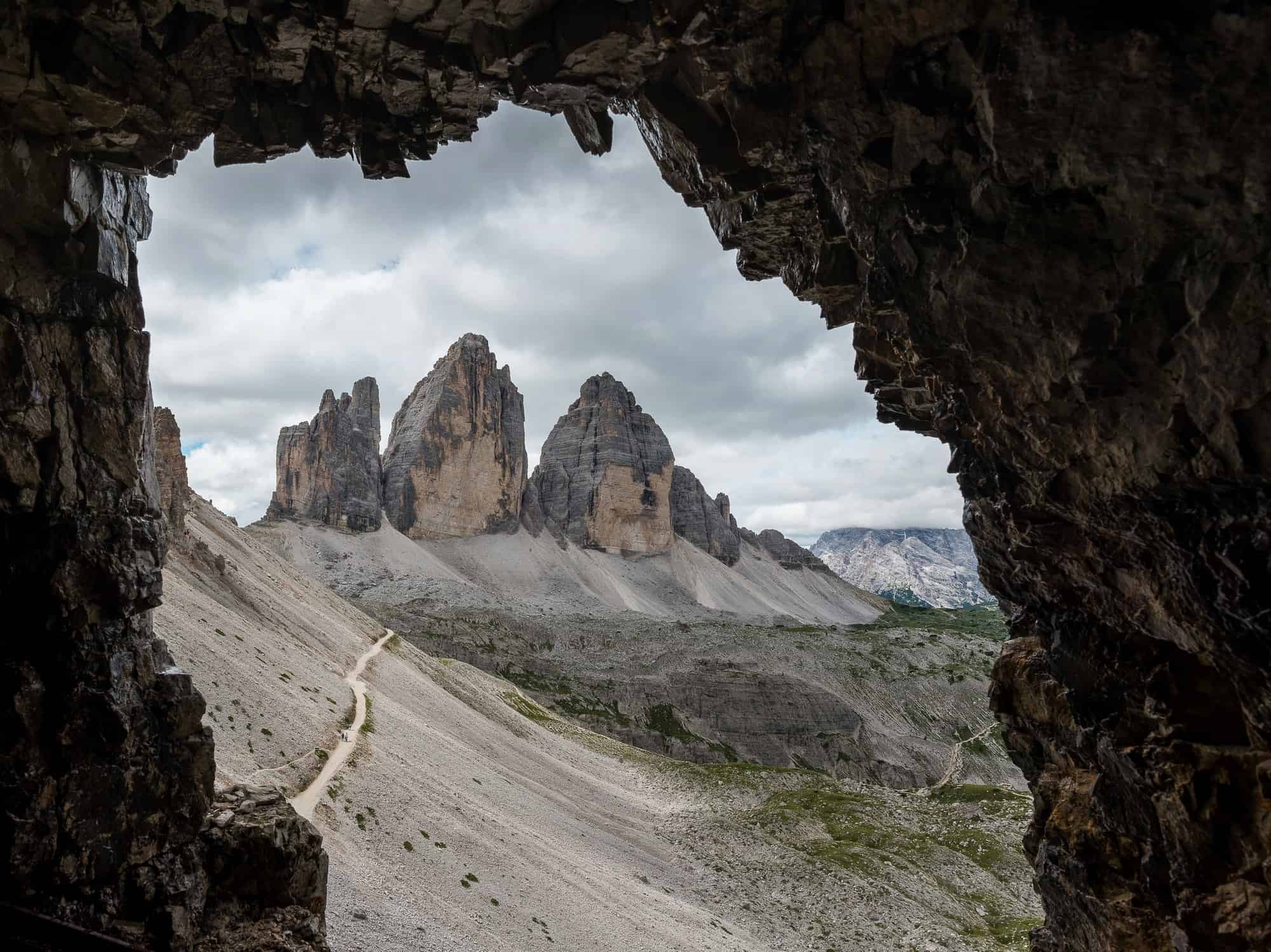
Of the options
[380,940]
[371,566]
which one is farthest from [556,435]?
[380,940]

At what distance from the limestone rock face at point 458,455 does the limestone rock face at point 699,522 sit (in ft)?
158

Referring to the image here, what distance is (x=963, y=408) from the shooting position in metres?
11.4

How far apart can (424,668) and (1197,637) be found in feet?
187

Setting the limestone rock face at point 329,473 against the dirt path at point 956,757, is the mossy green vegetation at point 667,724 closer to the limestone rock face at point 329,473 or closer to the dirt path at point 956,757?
the dirt path at point 956,757

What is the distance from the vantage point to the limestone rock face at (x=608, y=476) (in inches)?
6535

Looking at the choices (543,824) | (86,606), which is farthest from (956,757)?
(86,606)

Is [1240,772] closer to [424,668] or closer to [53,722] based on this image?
[53,722]

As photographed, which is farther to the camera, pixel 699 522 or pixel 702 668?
pixel 699 522

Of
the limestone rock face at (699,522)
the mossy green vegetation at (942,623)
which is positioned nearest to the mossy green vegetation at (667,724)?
the mossy green vegetation at (942,623)

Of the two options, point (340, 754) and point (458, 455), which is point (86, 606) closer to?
point (340, 754)

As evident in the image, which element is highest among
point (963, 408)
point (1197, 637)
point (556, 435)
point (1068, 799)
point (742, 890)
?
point (556, 435)

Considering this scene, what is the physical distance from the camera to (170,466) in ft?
173

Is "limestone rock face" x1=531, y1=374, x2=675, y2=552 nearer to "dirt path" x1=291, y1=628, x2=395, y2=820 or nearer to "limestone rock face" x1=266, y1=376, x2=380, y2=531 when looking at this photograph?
"limestone rock face" x1=266, y1=376, x2=380, y2=531

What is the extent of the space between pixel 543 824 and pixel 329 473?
11970cm
